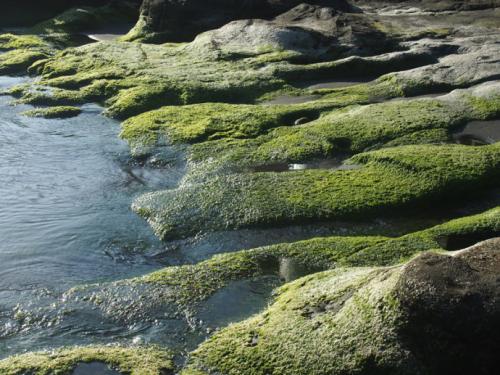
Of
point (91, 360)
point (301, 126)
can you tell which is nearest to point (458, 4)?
point (301, 126)

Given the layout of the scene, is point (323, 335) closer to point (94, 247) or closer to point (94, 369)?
point (94, 369)

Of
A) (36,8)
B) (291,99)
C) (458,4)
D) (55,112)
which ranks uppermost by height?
(458,4)

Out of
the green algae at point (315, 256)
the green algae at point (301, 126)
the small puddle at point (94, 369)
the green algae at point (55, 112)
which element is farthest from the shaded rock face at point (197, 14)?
the small puddle at point (94, 369)

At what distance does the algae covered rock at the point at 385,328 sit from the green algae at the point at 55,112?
14851mm

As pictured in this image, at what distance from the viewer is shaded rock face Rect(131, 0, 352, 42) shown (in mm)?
31922

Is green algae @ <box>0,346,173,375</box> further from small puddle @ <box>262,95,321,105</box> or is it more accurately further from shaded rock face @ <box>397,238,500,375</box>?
small puddle @ <box>262,95,321,105</box>

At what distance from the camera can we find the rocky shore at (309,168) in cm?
865

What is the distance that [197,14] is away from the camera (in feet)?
105

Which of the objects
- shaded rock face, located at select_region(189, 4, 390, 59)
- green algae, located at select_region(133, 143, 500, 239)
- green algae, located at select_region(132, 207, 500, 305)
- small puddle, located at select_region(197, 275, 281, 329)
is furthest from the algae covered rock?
shaded rock face, located at select_region(189, 4, 390, 59)

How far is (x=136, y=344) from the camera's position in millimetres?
9945

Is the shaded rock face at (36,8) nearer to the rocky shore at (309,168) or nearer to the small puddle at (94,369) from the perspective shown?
the rocky shore at (309,168)

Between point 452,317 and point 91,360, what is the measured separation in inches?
185

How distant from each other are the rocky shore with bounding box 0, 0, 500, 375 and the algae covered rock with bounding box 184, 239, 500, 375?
2 centimetres

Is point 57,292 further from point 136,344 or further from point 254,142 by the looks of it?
point 254,142
